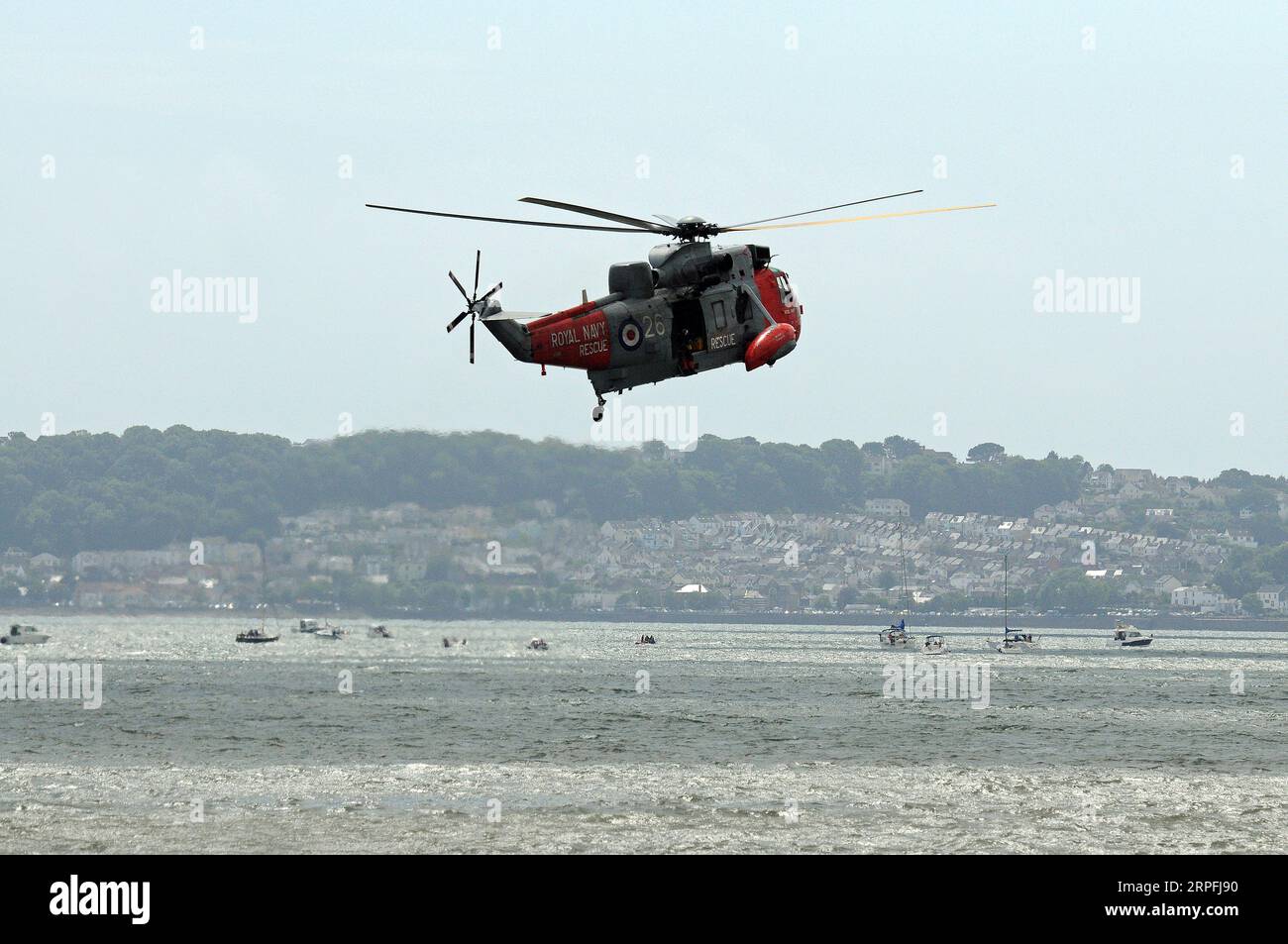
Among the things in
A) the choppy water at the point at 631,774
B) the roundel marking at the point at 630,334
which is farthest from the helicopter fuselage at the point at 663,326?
the choppy water at the point at 631,774

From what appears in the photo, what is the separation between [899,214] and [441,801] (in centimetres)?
4731

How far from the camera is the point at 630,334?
4381 centimetres

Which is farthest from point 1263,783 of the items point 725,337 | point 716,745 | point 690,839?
point 725,337

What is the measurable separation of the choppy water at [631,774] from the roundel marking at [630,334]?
28205 millimetres

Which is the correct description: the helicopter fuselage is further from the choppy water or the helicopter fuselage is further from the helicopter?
the choppy water

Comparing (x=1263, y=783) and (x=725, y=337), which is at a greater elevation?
(x=725, y=337)

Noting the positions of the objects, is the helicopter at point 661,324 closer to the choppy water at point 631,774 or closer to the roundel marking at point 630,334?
the roundel marking at point 630,334

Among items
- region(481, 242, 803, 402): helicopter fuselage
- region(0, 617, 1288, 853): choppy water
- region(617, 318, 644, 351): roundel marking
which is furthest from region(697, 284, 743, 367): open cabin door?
region(0, 617, 1288, 853): choppy water

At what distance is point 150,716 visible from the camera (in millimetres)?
130250

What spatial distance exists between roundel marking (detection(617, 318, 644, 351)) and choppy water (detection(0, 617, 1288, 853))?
2821cm

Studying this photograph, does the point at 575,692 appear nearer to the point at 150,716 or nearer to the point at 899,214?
the point at 150,716

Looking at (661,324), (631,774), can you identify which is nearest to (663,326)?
(661,324)

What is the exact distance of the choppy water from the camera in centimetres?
7050
